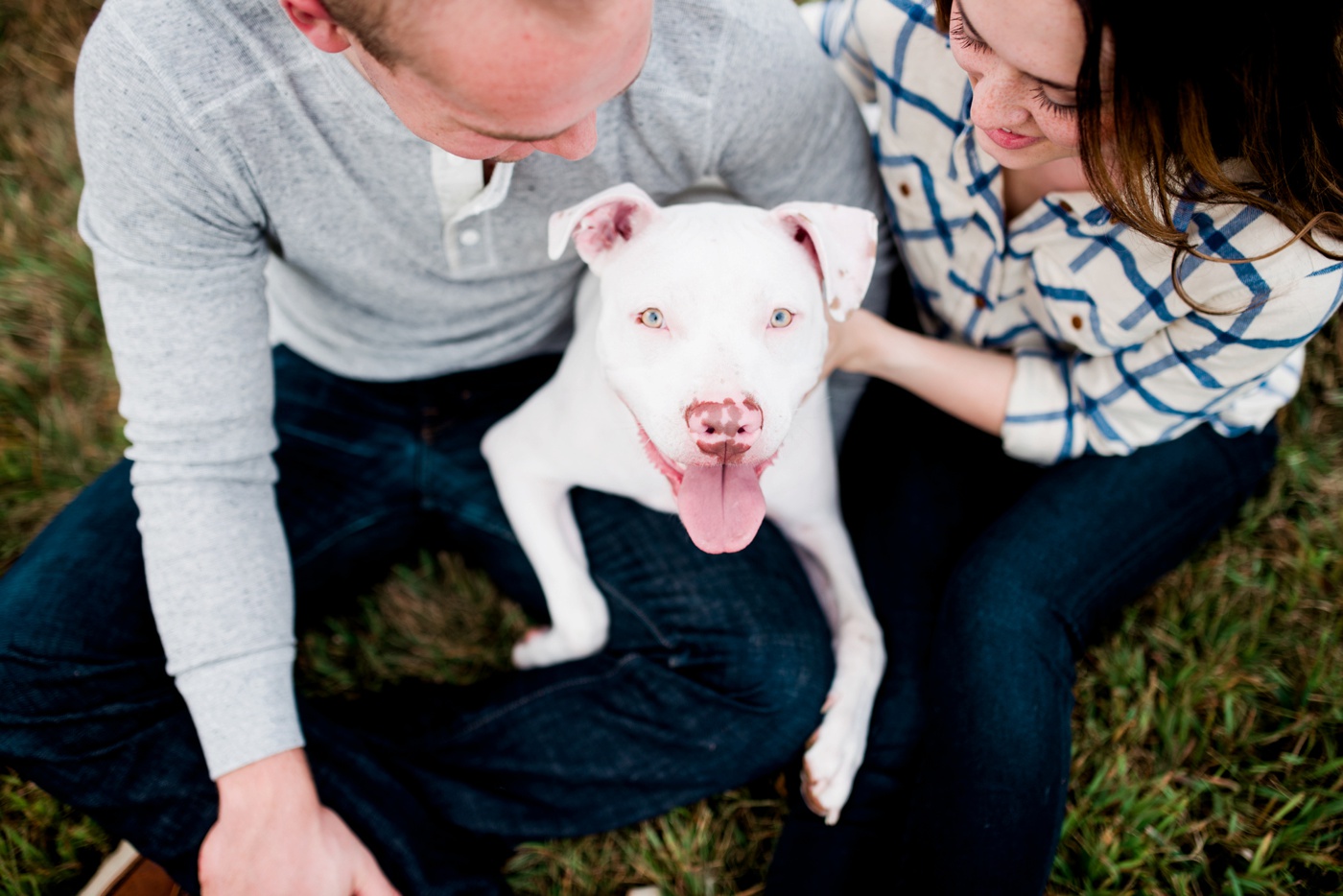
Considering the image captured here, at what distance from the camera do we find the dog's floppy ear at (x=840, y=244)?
72.9 inches

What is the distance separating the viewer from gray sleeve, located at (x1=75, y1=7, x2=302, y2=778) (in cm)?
177

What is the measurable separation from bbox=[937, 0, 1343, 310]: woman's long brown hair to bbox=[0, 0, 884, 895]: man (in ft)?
2.34

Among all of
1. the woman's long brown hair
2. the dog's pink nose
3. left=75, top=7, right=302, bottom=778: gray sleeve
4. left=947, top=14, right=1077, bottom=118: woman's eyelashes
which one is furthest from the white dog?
left=75, top=7, right=302, bottom=778: gray sleeve

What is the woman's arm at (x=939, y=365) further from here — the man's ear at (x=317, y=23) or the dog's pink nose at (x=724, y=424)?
the man's ear at (x=317, y=23)

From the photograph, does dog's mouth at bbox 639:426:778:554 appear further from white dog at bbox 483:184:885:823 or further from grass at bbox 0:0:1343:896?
grass at bbox 0:0:1343:896

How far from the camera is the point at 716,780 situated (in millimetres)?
2412

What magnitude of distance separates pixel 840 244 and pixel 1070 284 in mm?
601

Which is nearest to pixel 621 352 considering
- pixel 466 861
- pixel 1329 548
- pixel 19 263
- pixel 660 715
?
pixel 660 715

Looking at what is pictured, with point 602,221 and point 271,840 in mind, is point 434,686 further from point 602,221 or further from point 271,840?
point 602,221

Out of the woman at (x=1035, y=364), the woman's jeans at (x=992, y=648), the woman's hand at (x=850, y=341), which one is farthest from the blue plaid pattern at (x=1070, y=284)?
the woman's hand at (x=850, y=341)

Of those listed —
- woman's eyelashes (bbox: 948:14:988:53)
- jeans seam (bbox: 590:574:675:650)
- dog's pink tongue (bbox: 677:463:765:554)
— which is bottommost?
jeans seam (bbox: 590:574:675:650)

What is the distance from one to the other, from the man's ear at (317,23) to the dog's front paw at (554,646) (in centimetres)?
140

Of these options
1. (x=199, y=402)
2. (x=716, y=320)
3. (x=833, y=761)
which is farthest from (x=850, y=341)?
(x=199, y=402)

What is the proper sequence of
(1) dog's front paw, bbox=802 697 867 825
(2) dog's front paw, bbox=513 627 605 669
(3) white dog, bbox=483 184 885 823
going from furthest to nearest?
1. (2) dog's front paw, bbox=513 627 605 669
2. (1) dog's front paw, bbox=802 697 867 825
3. (3) white dog, bbox=483 184 885 823
